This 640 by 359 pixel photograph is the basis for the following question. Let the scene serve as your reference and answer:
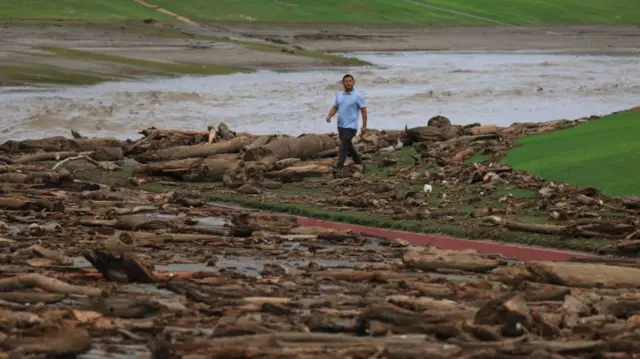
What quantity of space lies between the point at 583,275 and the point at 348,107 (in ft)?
35.8

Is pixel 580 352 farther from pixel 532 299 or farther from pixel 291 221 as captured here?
pixel 291 221

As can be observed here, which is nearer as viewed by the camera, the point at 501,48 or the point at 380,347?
the point at 380,347

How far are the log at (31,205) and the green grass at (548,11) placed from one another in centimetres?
7318

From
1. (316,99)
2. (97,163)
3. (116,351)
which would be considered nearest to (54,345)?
(116,351)

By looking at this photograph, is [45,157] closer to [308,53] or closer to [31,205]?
[31,205]

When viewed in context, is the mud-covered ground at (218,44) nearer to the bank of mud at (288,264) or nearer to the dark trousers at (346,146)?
the bank of mud at (288,264)

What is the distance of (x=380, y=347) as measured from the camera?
8984 millimetres

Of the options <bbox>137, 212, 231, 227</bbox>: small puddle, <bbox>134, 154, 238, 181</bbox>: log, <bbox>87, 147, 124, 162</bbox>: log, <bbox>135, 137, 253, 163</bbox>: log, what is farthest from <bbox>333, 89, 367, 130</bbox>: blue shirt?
<bbox>87, 147, 124, 162</bbox>: log

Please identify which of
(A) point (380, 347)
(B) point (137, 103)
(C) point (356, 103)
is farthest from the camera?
(B) point (137, 103)

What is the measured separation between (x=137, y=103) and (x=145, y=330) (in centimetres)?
3284

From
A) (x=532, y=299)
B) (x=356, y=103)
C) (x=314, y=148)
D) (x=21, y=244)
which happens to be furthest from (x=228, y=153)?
(x=532, y=299)

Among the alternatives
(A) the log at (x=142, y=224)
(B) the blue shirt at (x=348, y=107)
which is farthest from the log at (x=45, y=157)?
(A) the log at (x=142, y=224)

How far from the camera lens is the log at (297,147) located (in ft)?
82.3

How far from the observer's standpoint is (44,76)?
47375 mm
